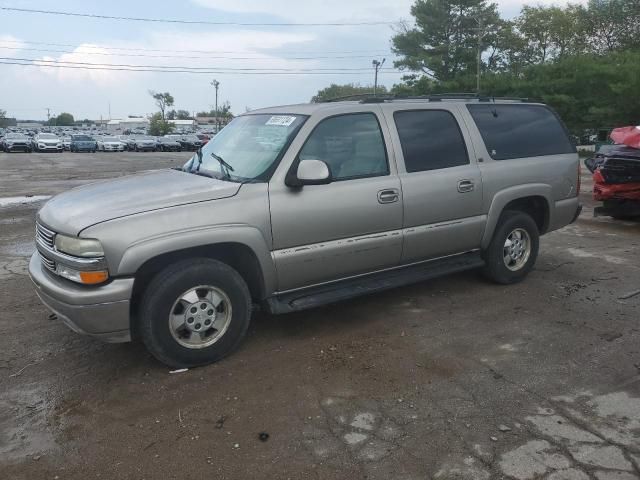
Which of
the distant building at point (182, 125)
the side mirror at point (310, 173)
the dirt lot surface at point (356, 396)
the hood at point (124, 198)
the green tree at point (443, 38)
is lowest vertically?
the dirt lot surface at point (356, 396)

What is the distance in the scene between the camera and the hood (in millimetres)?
3555

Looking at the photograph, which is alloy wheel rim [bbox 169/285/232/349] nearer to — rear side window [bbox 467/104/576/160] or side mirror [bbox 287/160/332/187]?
side mirror [bbox 287/160/332/187]

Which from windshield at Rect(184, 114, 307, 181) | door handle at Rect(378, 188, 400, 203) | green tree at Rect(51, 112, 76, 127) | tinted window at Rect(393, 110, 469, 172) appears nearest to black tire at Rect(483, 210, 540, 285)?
tinted window at Rect(393, 110, 469, 172)

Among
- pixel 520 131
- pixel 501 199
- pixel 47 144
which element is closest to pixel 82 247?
pixel 501 199

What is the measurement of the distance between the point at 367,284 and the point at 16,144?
39.7 meters

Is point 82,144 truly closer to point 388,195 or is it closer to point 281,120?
point 281,120

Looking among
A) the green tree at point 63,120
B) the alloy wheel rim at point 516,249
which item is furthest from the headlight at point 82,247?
the green tree at point 63,120

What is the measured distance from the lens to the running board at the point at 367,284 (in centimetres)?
411

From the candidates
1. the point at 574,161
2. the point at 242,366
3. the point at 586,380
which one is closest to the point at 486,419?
the point at 586,380

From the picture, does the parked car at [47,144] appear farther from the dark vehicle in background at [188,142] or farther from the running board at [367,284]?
the running board at [367,284]

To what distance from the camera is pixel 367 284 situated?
452 centimetres

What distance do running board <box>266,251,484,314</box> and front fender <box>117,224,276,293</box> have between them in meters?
0.18

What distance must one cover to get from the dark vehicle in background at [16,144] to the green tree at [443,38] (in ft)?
106

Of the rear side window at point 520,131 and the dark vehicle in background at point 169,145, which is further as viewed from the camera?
→ the dark vehicle in background at point 169,145
